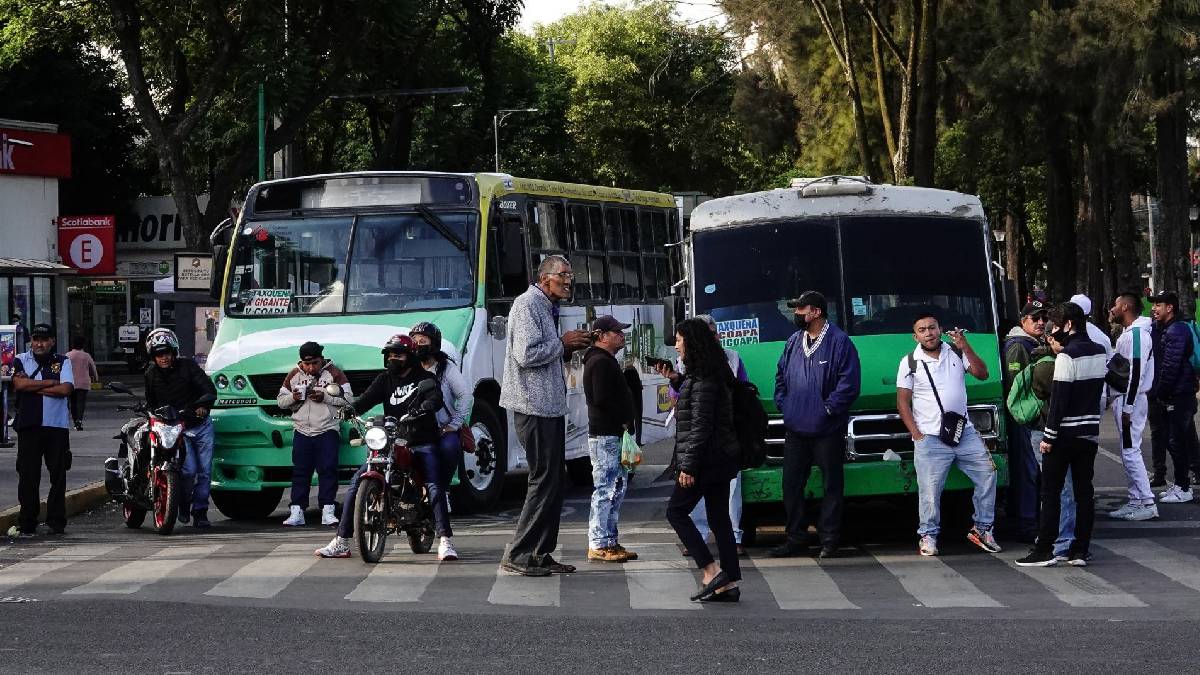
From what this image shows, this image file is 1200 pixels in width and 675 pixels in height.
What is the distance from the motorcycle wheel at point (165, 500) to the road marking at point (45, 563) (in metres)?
0.87

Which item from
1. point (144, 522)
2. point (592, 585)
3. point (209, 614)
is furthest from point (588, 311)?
point (209, 614)

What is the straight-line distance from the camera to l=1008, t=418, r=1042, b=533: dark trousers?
44.6 feet

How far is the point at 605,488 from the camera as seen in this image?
12734 mm

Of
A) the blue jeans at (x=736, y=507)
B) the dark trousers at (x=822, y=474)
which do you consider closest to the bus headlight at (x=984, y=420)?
the dark trousers at (x=822, y=474)

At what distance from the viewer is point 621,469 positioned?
12781mm

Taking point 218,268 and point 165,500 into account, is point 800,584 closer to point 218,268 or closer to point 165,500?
point 165,500

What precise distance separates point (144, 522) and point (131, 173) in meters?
41.5

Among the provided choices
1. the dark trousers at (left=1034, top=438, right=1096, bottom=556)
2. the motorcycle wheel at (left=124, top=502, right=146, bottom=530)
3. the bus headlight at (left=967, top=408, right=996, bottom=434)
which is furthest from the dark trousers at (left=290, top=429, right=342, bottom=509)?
the dark trousers at (left=1034, top=438, right=1096, bottom=556)

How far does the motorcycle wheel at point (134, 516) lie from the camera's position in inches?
635

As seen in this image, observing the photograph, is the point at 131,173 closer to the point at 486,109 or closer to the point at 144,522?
the point at 486,109

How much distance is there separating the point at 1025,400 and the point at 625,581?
2871 millimetres

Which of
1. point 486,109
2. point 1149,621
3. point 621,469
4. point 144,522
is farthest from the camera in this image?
point 486,109

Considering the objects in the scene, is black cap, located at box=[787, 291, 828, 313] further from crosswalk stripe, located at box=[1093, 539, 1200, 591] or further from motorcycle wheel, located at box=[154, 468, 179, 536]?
motorcycle wheel, located at box=[154, 468, 179, 536]

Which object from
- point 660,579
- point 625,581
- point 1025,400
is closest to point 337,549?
point 625,581
